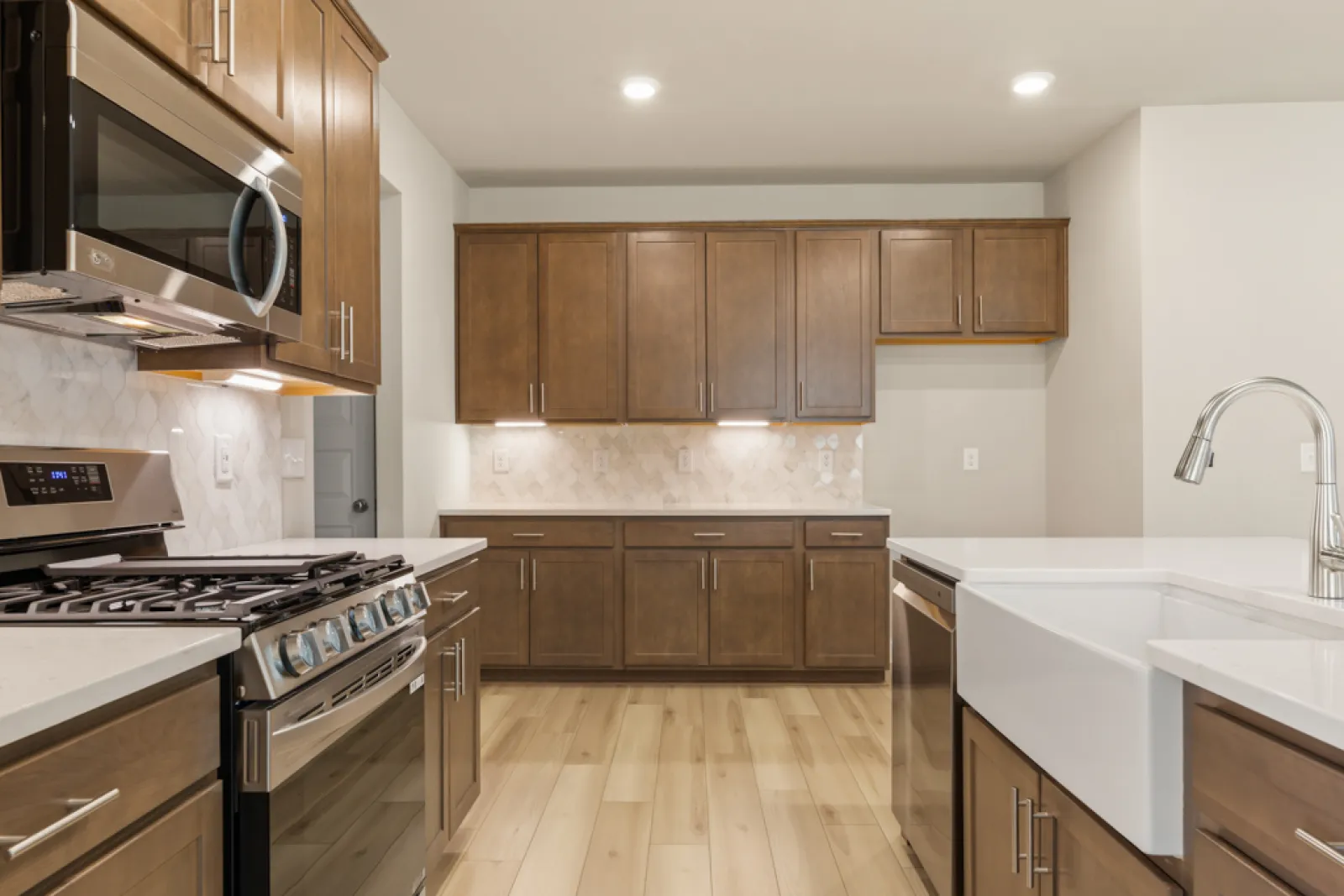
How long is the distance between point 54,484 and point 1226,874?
2.01m

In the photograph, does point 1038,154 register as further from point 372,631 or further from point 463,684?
point 372,631

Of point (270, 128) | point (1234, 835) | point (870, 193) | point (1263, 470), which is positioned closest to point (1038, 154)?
point (870, 193)

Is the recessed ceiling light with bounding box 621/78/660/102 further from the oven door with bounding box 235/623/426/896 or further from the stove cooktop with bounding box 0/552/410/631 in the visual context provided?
the oven door with bounding box 235/623/426/896

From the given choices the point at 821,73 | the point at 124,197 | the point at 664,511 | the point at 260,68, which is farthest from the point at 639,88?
the point at 124,197

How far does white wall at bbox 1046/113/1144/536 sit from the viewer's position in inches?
142

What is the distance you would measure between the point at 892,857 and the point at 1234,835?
1.63 meters

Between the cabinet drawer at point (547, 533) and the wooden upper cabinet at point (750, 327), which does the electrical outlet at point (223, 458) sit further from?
the wooden upper cabinet at point (750, 327)

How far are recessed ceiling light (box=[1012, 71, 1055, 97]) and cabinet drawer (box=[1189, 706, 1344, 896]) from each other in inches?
117

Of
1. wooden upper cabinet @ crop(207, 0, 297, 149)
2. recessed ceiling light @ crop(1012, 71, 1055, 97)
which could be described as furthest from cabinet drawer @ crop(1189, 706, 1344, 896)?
recessed ceiling light @ crop(1012, 71, 1055, 97)

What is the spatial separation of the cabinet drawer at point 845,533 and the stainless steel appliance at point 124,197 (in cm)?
284

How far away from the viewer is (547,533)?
413 centimetres

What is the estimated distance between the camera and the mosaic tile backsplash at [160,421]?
5.21 feet

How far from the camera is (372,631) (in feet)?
5.20

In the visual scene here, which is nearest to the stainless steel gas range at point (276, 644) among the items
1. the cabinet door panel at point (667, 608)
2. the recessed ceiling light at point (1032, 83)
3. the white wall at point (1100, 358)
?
the cabinet door panel at point (667, 608)
